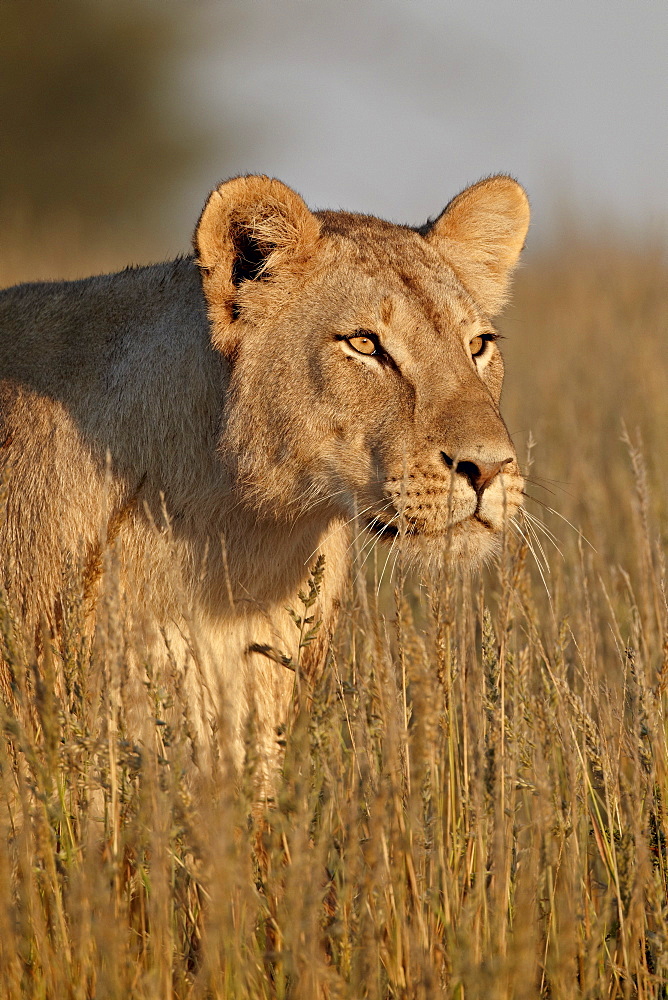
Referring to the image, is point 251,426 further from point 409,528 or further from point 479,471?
point 479,471

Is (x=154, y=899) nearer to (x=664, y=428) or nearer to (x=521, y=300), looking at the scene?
(x=664, y=428)

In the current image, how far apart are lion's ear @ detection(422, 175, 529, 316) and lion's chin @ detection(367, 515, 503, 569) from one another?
3.86 feet

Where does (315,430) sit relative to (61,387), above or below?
below

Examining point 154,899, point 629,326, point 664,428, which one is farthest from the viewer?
point 629,326

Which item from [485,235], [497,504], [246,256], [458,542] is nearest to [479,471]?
[497,504]

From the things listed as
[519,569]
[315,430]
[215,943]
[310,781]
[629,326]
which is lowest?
[215,943]

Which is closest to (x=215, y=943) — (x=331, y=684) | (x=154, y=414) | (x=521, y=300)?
(x=331, y=684)

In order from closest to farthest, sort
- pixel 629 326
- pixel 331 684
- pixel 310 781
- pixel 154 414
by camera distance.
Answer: pixel 310 781, pixel 331 684, pixel 154 414, pixel 629 326

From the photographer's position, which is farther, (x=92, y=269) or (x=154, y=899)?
(x=92, y=269)

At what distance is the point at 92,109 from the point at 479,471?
21.1 meters

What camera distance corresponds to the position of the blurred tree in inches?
823

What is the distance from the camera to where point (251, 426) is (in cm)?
351

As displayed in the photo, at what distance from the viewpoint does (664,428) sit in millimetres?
7355

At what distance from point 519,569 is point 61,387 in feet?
5.77
